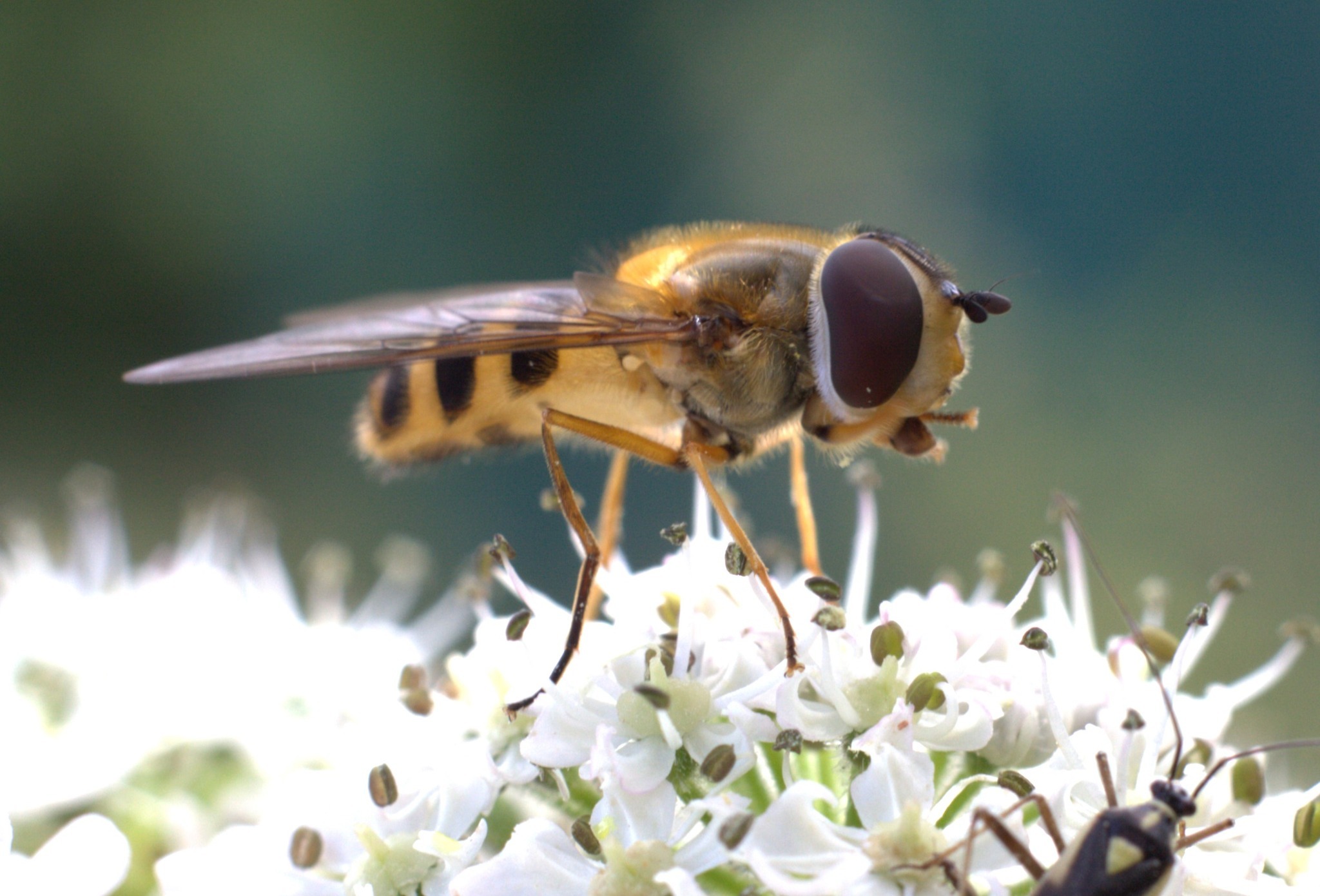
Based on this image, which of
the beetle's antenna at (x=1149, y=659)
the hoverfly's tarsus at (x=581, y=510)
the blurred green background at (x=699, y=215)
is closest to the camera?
the beetle's antenna at (x=1149, y=659)

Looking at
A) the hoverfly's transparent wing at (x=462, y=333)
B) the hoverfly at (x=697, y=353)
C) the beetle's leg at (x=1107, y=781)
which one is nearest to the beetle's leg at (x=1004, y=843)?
the beetle's leg at (x=1107, y=781)

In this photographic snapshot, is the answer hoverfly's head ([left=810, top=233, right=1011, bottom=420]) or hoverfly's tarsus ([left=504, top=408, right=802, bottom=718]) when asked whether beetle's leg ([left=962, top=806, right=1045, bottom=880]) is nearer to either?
hoverfly's tarsus ([left=504, top=408, right=802, bottom=718])

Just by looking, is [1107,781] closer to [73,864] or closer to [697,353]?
[697,353]

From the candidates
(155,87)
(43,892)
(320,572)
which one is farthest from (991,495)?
(155,87)

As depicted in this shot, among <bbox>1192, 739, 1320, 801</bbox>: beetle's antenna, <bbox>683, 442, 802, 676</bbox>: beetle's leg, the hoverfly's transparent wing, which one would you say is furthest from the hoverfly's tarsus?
<bbox>1192, 739, 1320, 801</bbox>: beetle's antenna

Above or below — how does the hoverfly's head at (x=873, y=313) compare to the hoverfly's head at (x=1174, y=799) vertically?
above

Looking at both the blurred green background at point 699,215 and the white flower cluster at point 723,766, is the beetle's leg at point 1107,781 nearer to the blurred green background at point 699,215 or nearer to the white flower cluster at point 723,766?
the white flower cluster at point 723,766

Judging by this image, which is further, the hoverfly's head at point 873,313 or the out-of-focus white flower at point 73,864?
the hoverfly's head at point 873,313
